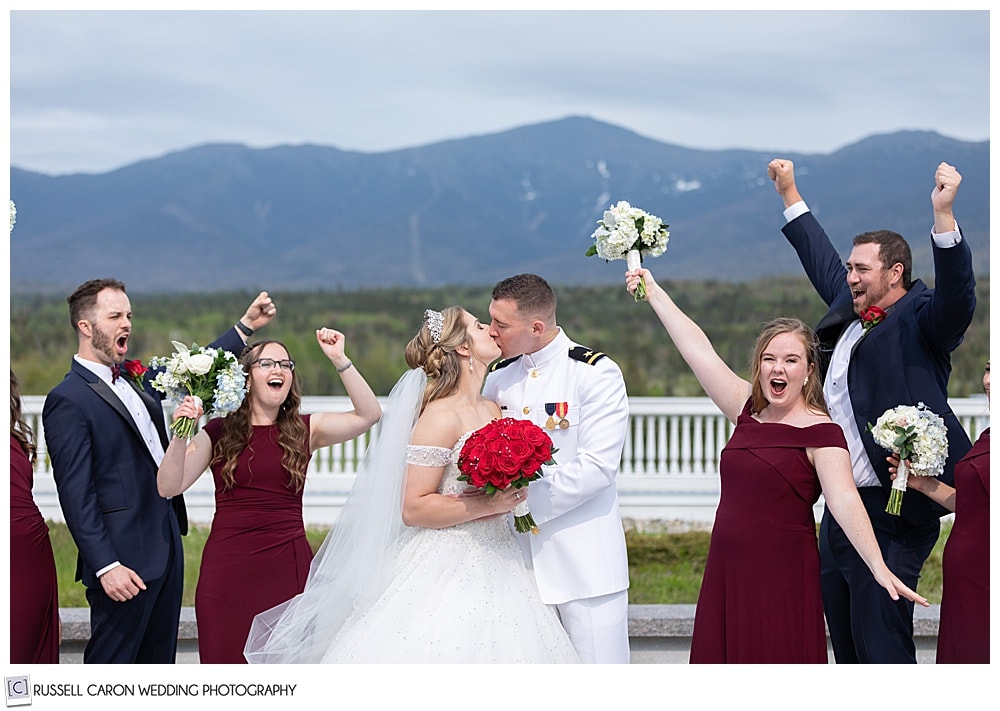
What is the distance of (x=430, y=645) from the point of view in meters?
4.30

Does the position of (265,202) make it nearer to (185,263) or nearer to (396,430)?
(185,263)

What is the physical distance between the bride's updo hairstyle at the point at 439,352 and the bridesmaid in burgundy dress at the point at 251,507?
15.1 inches

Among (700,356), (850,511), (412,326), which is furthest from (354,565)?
(412,326)

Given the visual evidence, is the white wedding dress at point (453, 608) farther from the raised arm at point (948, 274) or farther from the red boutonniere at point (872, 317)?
the raised arm at point (948, 274)

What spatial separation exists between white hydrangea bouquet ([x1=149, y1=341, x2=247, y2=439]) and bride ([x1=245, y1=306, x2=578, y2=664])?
0.70m

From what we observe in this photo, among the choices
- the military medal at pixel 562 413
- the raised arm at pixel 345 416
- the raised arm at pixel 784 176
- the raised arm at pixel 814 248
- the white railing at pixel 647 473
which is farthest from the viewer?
the white railing at pixel 647 473

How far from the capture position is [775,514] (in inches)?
166

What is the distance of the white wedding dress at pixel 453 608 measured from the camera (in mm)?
4344

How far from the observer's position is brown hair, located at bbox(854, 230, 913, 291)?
479cm

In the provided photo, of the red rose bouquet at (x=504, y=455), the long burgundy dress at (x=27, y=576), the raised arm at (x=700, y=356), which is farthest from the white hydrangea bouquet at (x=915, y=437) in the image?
the long burgundy dress at (x=27, y=576)

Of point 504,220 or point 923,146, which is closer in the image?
point 923,146

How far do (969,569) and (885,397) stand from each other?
856 millimetres

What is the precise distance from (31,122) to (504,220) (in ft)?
194
